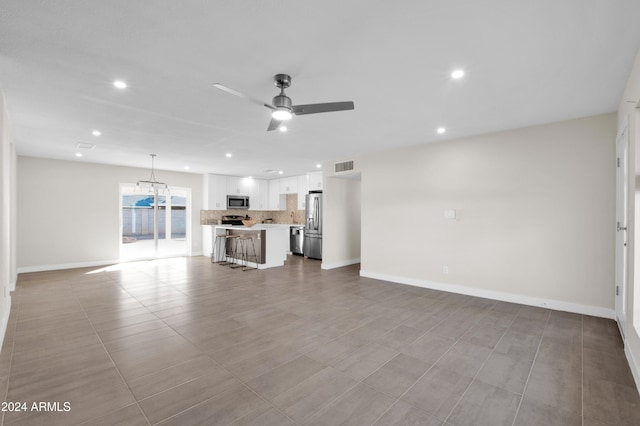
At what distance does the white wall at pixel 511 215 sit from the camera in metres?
3.68

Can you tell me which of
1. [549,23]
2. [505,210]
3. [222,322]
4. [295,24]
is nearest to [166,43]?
[295,24]

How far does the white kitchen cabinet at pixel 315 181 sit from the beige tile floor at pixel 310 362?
4.32 meters

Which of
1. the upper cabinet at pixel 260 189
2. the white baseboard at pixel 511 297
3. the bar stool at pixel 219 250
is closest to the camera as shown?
the white baseboard at pixel 511 297

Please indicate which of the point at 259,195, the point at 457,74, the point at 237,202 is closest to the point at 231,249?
the point at 237,202

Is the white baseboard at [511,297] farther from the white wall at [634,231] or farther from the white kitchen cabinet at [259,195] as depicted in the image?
the white kitchen cabinet at [259,195]

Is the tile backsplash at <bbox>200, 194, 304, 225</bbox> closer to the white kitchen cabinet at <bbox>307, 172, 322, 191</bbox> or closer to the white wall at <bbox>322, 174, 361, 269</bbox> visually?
the white kitchen cabinet at <bbox>307, 172, 322, 191</bbox>

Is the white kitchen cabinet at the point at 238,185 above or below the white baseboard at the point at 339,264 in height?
above

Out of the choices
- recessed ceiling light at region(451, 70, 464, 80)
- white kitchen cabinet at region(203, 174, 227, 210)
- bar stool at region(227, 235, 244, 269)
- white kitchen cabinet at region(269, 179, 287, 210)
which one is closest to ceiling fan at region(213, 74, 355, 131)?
recessed ceiling light at region(451, 70, 464, 80)

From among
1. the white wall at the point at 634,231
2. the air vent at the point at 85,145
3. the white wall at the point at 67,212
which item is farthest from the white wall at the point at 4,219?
the white wall at the point at 634,231

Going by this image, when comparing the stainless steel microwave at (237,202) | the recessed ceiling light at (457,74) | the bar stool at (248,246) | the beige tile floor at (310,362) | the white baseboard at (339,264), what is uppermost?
the recessed ceiling light at (457,74)

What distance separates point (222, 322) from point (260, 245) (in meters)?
3.61

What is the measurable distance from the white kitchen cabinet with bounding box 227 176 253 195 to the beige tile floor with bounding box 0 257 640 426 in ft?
17.3

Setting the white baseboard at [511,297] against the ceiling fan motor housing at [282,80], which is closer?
the ceiling fan motor housing at [282,80]

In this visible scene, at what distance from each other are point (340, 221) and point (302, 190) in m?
2.56
